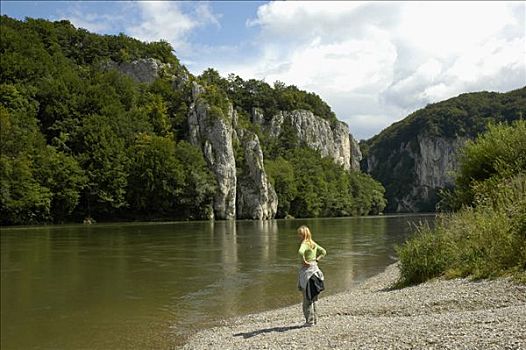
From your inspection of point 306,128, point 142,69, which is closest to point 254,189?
point 142,69

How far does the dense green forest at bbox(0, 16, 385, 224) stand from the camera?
80688 millimetres

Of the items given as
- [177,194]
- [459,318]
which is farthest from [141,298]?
[177,194]

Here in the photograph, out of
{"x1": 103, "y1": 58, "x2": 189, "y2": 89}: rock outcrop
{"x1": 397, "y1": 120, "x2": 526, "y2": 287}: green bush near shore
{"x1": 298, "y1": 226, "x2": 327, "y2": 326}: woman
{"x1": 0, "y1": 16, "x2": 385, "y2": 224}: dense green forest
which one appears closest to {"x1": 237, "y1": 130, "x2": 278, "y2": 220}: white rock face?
{"x1": 0, "y1": 16, "x2": 385, "y2": 224}: dense green forest

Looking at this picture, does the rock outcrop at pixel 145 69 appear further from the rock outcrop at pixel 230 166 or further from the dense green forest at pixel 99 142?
the rock outcrop at pixel 230 166

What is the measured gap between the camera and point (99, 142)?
9438 centimetres

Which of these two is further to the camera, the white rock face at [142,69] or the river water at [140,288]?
the white rock face at [142,69]

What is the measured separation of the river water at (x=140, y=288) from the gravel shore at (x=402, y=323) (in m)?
1.22

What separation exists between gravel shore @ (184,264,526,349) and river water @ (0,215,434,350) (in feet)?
4.01

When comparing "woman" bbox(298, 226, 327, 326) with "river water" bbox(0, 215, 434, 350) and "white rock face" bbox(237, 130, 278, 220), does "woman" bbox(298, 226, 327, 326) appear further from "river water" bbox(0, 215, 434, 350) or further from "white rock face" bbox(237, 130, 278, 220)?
"white rock face" bbox(237, 130, 278, 220)

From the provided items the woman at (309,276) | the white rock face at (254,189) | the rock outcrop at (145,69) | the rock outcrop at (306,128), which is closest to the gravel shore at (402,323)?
the woman at (309,276)

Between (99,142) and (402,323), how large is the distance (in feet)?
294

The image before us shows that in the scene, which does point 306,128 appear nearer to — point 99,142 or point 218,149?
point 218,149

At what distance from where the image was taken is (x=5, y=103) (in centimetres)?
8881

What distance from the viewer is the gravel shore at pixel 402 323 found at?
9.39 meters
